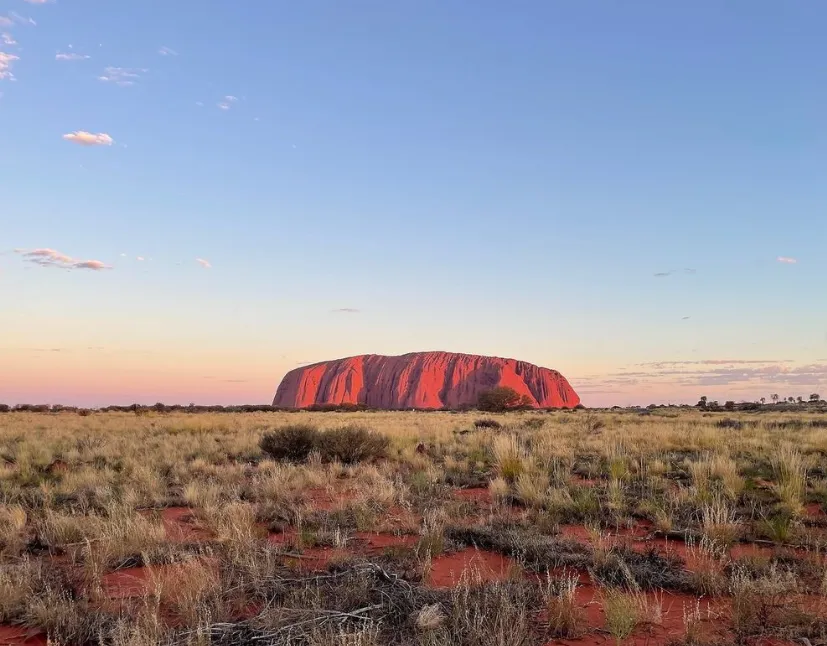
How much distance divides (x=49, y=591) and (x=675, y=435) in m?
16.0

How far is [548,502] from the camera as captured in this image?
811cm

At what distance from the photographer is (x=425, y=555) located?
223 inches

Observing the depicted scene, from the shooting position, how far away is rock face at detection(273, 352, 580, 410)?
12381 cm

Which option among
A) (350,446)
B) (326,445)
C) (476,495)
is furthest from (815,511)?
(326,445)

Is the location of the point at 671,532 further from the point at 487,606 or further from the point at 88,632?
the point at 88,632

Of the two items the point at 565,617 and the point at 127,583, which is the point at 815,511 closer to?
the point at 565,617

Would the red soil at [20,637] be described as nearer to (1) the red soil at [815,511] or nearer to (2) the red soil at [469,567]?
(2) the red soil at [469,567]

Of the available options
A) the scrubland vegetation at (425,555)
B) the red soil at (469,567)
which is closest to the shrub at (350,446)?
the scrubland vegetation at (425,555)

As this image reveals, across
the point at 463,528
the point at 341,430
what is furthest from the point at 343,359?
the point at 463,528

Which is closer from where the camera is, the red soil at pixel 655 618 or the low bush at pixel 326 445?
the red soil at pixel 655 618

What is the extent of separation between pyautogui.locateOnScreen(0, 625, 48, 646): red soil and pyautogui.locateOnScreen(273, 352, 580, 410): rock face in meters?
115

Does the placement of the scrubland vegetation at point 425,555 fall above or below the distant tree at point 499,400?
above

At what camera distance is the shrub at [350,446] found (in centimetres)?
1388

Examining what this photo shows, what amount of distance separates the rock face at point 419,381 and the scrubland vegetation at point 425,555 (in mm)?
109712
